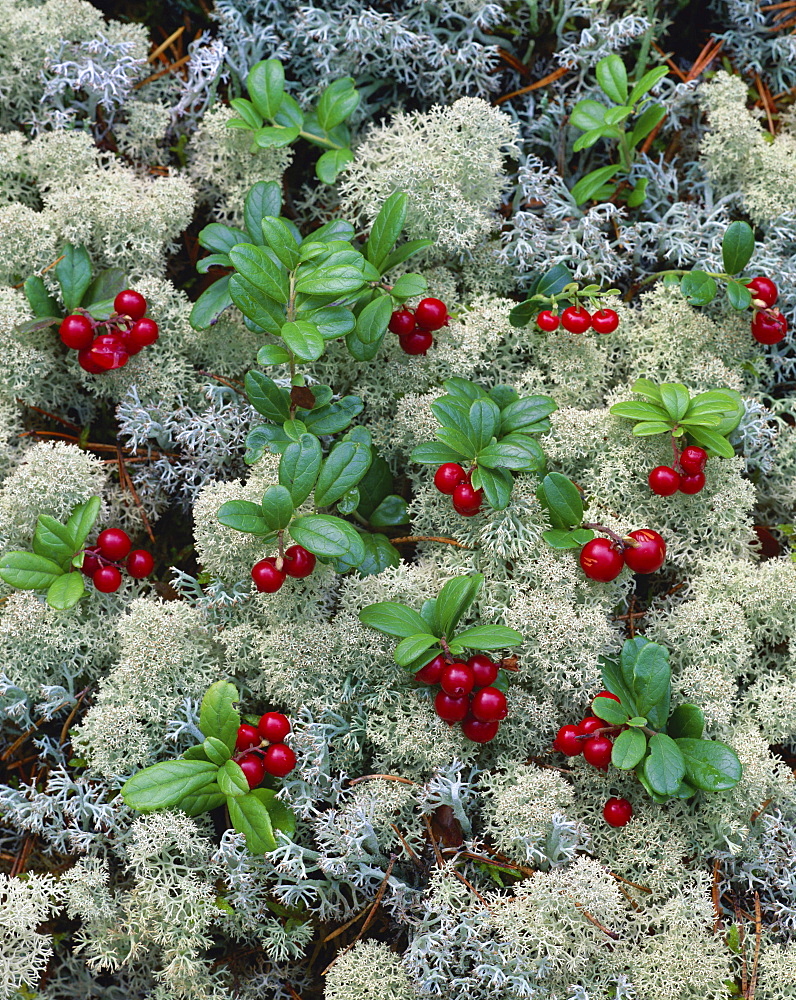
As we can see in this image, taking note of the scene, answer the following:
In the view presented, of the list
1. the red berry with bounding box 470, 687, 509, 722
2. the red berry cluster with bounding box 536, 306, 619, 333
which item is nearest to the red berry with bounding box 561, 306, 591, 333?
the red berry cluster with bounding box 536, 306, 619, 333

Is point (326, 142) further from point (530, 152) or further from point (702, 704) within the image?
point (702, 704)

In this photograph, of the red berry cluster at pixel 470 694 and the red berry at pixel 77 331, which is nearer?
the red berry cluster at pixel 470 694

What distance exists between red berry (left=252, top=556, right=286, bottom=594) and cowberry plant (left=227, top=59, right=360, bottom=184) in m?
1.46

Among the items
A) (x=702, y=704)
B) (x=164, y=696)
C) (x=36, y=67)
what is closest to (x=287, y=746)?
(x=164, y=696)

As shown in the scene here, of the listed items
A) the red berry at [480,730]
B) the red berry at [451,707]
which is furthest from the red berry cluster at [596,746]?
the red berry at [451,707]

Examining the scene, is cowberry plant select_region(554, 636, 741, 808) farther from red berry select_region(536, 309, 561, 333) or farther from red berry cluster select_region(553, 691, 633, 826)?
red berry select_region(536, 309, 561, 333)

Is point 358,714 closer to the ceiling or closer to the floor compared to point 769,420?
closer to the floor

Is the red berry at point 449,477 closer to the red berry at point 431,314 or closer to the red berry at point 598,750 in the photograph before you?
the red berry at point 431,314

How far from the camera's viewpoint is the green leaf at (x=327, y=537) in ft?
8.22

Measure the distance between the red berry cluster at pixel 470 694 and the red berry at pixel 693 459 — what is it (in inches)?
36.6

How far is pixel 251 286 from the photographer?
8.96ft

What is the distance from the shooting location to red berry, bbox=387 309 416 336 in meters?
2.92

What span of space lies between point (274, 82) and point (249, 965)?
9.93ft

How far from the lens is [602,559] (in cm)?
262
